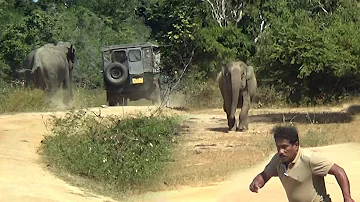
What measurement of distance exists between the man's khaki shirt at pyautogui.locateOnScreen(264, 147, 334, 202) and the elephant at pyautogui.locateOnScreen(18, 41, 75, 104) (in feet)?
64.9

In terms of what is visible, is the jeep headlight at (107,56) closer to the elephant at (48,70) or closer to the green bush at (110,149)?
the elephant at (48,70)

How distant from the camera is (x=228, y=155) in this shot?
569 inches

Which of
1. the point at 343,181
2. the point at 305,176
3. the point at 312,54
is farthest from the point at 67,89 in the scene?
the point at 343,181

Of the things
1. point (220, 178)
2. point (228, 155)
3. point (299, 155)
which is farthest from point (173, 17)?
point (299, 155)

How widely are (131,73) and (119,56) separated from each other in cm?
103

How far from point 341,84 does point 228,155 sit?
10867 millimetres

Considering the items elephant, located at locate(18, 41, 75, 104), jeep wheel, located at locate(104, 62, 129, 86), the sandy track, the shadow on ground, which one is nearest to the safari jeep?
jeep wheel, located at locate(104, 62, 129, 86)

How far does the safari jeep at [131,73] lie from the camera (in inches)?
1211

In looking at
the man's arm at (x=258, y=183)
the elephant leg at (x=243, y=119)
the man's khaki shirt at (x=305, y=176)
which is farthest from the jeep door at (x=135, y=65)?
the man's khaki shirt at (x=305, y=176)

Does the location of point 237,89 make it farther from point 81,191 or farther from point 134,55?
point 134,55

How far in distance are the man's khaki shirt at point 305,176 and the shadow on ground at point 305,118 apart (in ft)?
40.2

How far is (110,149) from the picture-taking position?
1262 centimetres

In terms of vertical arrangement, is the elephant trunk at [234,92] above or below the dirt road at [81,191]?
above

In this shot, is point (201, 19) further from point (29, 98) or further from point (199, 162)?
point (199, 162)
